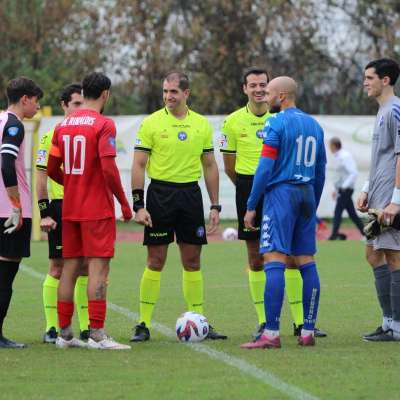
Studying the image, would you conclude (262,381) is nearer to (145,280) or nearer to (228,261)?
(145,280)

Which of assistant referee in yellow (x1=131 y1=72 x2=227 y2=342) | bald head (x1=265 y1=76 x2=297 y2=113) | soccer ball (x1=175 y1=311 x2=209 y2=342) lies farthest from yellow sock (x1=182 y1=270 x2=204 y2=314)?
bald head (x1=265 y1=76 x2=297 y2=113)

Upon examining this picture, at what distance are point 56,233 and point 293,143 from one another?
2322 mm

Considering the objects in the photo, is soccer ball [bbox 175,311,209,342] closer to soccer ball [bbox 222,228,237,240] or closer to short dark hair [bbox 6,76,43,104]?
short dark hair [bbox 6,76,43,104]

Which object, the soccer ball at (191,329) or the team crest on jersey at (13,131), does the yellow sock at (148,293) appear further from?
the team crest on jersey at (13,131)

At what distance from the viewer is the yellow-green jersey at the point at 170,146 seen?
1025 cm

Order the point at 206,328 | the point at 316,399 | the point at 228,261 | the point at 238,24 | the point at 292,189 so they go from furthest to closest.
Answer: the point at 238,24 → the point at 228,261 → the point at 206,328 → the point at 292,189 → the point at 316,399

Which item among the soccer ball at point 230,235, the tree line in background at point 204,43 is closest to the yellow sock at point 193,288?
the soccer ball at point 230,235

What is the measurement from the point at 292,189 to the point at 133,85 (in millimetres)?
27347

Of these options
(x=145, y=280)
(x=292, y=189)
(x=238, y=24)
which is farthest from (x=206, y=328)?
(x=238, y=24)

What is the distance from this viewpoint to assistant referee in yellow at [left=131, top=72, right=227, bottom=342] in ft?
33.5

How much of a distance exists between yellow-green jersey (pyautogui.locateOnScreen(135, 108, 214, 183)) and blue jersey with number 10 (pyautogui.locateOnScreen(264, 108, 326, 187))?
1088 millimetres

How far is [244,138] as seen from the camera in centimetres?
1086

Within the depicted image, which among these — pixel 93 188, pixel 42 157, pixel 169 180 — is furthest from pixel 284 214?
pixel 42 157

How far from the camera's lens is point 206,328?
10.1 meters
